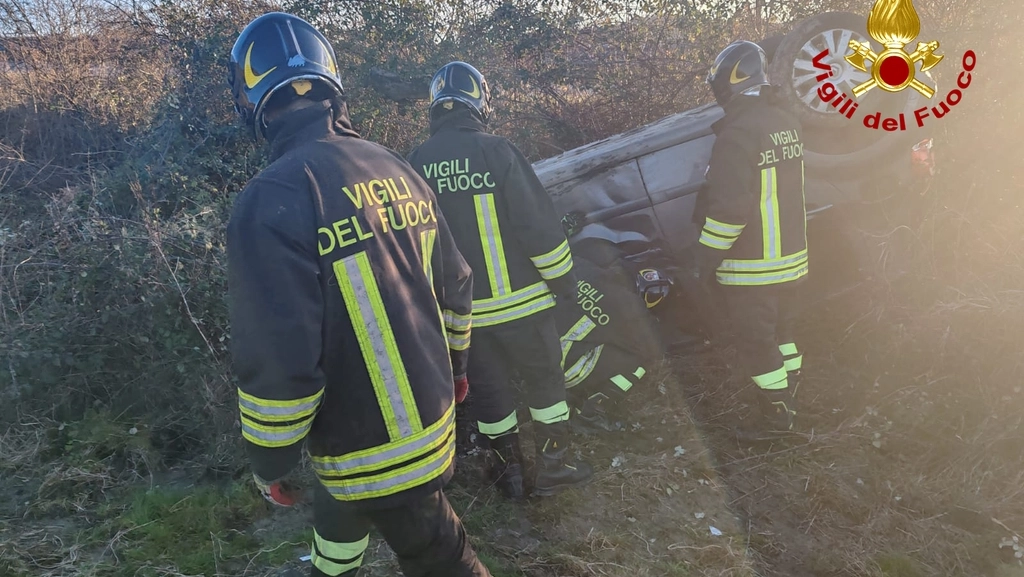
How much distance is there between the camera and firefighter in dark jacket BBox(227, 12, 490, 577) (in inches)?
61.9

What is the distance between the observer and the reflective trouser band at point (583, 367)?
365 cm

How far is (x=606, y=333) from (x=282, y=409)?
2.33 m

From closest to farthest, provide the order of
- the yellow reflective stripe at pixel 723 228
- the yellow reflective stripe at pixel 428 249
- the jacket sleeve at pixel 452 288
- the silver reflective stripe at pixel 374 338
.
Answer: the silver reflective stripe at pixel 374 338
the yellow reflective stripe at pixel 428 249
the jacket sleeve at pixel 452 288
the yellow reflective stripe at pixel 723 228

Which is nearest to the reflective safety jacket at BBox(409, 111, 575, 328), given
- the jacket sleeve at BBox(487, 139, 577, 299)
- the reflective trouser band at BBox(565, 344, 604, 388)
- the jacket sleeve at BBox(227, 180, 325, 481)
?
the jacket sleeve at BBox(487, 139, 577, 299)

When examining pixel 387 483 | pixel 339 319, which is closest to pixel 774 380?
pixel 387 483

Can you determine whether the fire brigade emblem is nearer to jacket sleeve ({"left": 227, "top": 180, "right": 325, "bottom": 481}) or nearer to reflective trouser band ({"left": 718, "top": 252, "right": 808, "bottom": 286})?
reflective trouser band ({"left": 718, "top": 252, "right": 808, "bottom": 286})

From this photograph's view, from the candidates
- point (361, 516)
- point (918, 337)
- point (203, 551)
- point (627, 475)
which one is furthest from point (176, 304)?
point (918, 337)

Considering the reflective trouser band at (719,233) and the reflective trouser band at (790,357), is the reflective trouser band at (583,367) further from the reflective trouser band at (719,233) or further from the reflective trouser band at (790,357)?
the reflective trouser band at (790,357)

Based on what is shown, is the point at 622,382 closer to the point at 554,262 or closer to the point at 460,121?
the point at 554,262

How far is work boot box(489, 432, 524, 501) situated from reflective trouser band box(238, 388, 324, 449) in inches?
61.7

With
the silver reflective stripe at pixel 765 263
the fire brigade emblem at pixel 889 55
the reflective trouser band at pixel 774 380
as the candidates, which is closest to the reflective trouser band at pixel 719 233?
the silver reflective stripe at pixel 765 263

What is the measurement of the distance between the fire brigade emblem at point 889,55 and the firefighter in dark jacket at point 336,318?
338 centimetres

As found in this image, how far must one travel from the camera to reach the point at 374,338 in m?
1.72

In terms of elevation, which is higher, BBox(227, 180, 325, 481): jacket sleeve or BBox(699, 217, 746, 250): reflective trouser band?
BBox(227, 180, 325, 481): jacket sleeve
